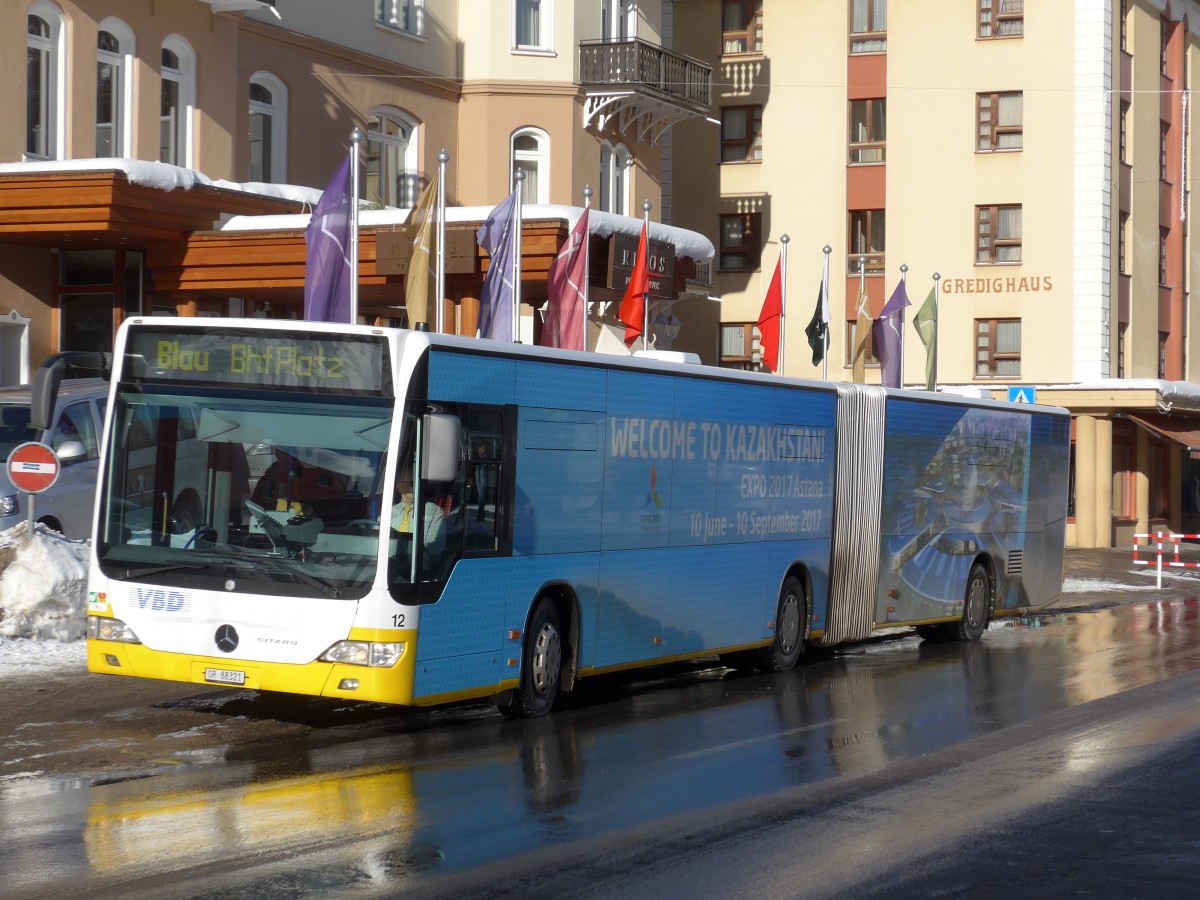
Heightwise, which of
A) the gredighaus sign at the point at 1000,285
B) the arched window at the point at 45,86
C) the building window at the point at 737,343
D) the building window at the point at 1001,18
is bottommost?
the building window at the point at 737,343

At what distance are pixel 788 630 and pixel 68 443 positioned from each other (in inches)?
306

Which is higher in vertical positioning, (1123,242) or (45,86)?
(1123,242)

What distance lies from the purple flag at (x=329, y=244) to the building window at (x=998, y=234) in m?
29.6

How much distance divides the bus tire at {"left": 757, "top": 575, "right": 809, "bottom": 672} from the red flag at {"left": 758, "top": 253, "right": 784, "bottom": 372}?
7.18 m

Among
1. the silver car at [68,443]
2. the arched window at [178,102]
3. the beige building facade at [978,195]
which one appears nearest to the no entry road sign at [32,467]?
the silver car at [68,443]

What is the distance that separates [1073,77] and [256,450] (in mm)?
37970

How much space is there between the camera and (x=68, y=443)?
18.3 m

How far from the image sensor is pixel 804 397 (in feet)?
55.3

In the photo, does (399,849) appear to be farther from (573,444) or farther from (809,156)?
(809,156)

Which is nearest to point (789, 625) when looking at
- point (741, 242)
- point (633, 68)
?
point (633, 68)

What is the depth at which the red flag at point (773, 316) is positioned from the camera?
79.0 ft

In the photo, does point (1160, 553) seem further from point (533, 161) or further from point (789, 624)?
point (789, 624)

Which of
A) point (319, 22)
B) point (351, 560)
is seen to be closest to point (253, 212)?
point (319, 22)

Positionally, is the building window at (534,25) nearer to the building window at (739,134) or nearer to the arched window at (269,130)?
the arched window at (269,130)
